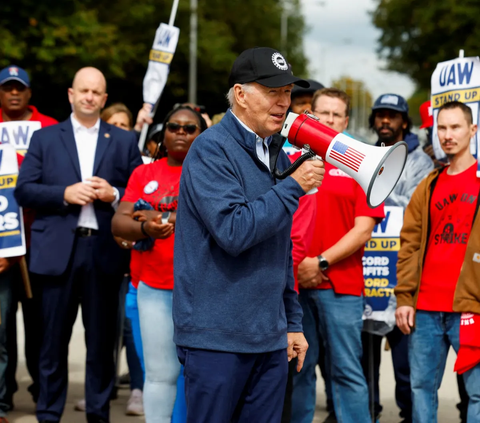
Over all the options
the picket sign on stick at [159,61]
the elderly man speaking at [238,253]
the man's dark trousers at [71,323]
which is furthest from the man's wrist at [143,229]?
the picket sign on stick at [159,61]

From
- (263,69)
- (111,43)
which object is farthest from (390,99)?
(111,43)

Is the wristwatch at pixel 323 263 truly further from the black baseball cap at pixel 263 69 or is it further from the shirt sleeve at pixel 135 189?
the black baseball cap at pixel 263 69

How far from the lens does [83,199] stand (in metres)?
5.81

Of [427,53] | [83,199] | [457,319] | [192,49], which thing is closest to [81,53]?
[192,49]

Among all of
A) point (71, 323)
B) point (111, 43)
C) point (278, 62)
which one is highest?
point (111, 43)

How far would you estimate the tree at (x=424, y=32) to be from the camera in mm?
24734

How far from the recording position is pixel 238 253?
3352 mm

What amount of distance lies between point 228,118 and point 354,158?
22.0 inches

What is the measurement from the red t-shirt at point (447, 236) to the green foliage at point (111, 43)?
14644 mm

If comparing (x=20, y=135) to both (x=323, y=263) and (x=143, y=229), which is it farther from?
(x=323, y=263)

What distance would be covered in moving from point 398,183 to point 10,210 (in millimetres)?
2964

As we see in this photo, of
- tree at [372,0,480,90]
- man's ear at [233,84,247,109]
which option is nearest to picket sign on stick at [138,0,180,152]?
man's ear at [233,84,247,109]

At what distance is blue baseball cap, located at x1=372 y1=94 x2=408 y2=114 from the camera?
7035 millimetres

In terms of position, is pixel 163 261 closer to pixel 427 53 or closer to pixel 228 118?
pixel 228 118
